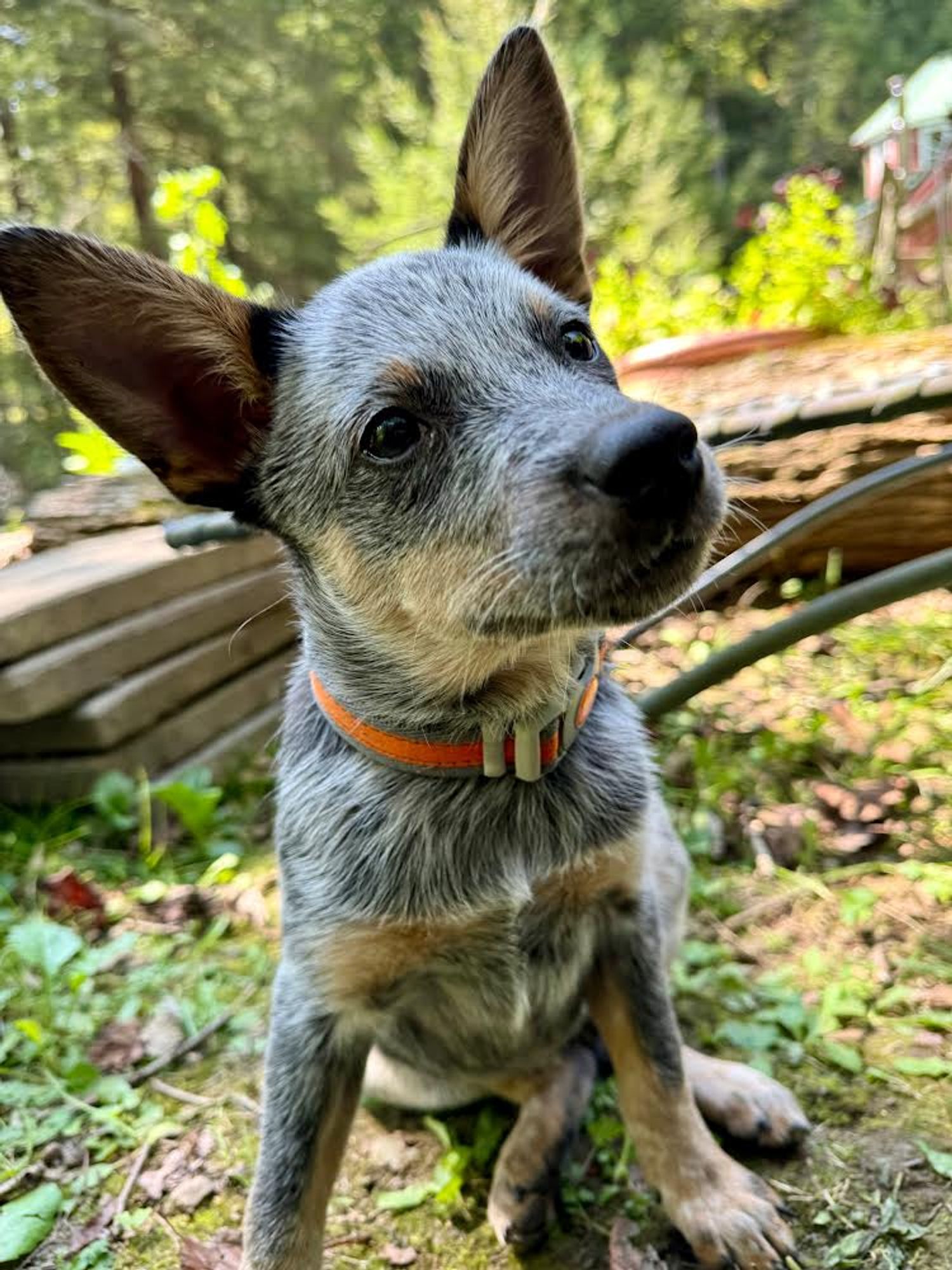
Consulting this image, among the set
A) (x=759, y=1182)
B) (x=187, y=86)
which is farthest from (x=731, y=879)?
(x=187, y=86)

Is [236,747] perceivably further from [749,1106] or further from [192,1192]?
[749,1106]

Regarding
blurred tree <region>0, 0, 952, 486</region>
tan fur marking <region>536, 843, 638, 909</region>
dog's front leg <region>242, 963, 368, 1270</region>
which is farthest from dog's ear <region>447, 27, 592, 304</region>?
blurred tree <region>0, 0, 952, 486</region>

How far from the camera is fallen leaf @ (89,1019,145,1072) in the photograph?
2.54 m

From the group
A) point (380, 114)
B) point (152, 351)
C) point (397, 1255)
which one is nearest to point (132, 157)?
point (380, 114)

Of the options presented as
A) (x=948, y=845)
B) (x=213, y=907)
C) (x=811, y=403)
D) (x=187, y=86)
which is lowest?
(x=213, y=907)

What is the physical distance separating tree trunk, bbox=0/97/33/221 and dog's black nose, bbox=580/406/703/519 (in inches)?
492

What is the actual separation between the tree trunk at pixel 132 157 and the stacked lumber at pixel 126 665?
9873 millimetres

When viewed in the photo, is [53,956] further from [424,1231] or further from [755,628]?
[755,628]

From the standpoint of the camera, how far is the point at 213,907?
3.27 meters

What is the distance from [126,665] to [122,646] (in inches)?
3.6

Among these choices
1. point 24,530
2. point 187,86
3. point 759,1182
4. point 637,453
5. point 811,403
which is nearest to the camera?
point 637,453

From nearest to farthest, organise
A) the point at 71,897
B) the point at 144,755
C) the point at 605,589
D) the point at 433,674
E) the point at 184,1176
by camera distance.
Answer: the point at 605,589, the point at 433,674, the point at 184,1176, the point at 71,897, the point at 144,755

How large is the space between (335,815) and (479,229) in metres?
1.41

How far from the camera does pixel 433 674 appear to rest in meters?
1.82
